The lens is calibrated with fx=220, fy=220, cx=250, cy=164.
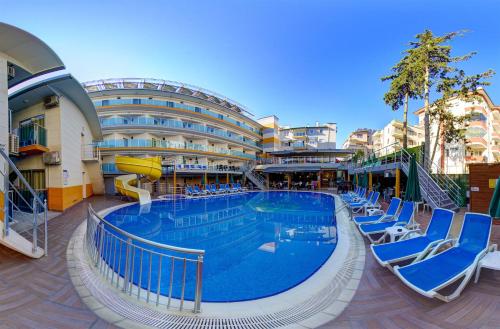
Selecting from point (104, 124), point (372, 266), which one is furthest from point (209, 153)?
point (372, 266)

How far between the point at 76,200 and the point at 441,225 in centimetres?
1728

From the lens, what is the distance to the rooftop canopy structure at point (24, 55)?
6.59 m

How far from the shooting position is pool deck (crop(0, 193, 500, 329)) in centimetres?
261

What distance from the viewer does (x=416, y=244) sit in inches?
180

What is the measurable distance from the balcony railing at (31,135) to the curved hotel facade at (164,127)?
32.8 feet

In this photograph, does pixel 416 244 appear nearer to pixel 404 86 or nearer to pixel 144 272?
pixel 144 272

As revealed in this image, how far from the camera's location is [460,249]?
4.03 metres

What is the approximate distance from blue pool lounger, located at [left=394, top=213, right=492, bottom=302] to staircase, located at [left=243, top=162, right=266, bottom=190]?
24.1 metres

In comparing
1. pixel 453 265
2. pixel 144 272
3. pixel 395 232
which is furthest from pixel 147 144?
pixel 453 265

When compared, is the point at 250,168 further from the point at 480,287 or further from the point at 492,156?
the point at 492,156

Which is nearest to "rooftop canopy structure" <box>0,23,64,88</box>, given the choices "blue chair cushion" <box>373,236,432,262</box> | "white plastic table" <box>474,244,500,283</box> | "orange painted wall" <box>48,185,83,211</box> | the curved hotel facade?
"orange painted wall" <box>48,185,83,211</box>

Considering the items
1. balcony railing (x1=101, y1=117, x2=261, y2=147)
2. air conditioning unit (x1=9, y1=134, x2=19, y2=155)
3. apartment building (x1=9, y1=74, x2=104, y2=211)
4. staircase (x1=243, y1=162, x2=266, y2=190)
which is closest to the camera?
air conditioning unit (x1=9, y1=134, x2=19, y2=155)

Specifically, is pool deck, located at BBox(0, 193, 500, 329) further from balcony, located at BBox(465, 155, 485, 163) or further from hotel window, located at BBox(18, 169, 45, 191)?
balcony, located at BBox(465, 155, 485, 163)

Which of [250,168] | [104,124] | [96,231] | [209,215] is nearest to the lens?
[96,231]
